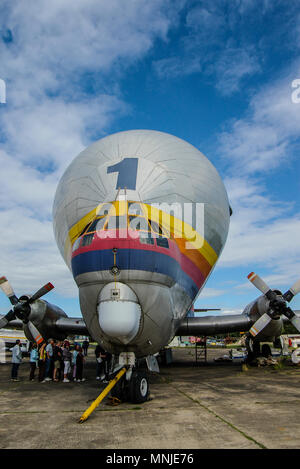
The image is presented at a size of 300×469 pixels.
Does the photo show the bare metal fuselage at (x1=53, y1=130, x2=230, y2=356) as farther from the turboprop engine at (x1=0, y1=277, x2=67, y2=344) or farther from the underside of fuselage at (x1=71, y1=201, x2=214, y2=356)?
the turboprop engine at (x1=0, y1=277, x2=67, y2=344)

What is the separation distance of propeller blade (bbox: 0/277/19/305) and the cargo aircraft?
0.04 meters

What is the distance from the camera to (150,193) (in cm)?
1011

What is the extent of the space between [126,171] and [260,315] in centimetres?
852

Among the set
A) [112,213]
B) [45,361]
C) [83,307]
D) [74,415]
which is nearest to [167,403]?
[74,415]

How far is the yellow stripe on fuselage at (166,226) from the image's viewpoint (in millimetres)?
8852

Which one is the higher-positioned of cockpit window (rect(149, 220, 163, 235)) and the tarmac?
cockpit window (rect(149, 220, 163, 235))

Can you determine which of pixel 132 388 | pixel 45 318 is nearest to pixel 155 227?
pixel 132 388

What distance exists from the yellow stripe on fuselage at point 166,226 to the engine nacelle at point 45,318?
2.94 m

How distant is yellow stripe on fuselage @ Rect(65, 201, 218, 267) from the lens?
29.0 ft

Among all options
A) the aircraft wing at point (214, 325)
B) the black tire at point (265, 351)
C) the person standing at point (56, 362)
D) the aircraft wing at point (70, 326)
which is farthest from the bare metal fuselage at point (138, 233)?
the black tire at point (265, 351)

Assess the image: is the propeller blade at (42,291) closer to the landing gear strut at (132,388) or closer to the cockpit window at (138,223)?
the landing gear strut at (132,388)

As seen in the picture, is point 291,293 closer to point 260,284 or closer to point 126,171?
point 260,284

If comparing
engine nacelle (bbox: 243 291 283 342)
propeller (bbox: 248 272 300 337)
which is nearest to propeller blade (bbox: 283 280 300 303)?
propeller (bbox: 248 272 300 337)
